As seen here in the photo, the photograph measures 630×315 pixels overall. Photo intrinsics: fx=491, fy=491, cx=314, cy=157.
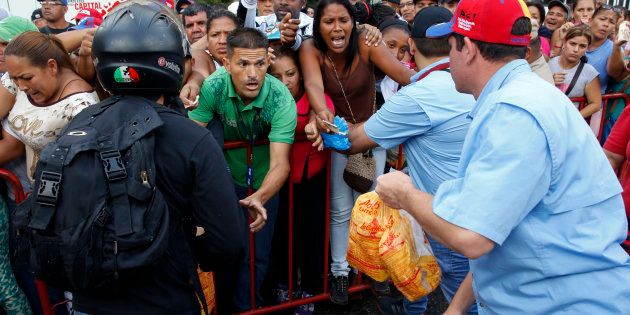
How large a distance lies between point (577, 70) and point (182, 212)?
16.0 ft

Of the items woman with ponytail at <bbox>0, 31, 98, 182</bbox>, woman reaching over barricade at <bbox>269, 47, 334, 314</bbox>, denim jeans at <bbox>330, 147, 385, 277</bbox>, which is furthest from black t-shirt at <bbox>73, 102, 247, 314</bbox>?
denim jeans at <bbox>330, 147, 385, 277</bbox>

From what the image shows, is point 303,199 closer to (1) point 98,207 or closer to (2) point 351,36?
(2) point 351,36

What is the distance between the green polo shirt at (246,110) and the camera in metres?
3.07

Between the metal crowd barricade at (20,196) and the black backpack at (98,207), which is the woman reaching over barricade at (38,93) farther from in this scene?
the black backpack at (98,207)

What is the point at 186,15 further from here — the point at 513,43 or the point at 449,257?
the point at 513,43

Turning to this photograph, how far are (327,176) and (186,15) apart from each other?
8.69 feet

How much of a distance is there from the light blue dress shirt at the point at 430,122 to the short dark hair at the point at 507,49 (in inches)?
29.3

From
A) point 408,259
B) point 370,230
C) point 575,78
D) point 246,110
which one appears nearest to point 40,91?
point 246,110

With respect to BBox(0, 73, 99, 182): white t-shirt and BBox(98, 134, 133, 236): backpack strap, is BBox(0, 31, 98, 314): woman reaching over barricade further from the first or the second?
BBox(98, 134, 133, 236): backpack strap

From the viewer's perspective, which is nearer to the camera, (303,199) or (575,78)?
(303,199)

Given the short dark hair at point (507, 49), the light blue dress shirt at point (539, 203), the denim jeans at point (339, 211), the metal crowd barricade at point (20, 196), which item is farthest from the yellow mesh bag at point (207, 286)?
the short dark hair at point (507, 49)

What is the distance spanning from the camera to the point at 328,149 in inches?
135

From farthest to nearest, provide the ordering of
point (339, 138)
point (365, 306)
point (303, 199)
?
point (365, 306)
point (303, 199)
point (339, 138)

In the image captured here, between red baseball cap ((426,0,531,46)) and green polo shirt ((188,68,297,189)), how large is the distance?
1.52 metres
